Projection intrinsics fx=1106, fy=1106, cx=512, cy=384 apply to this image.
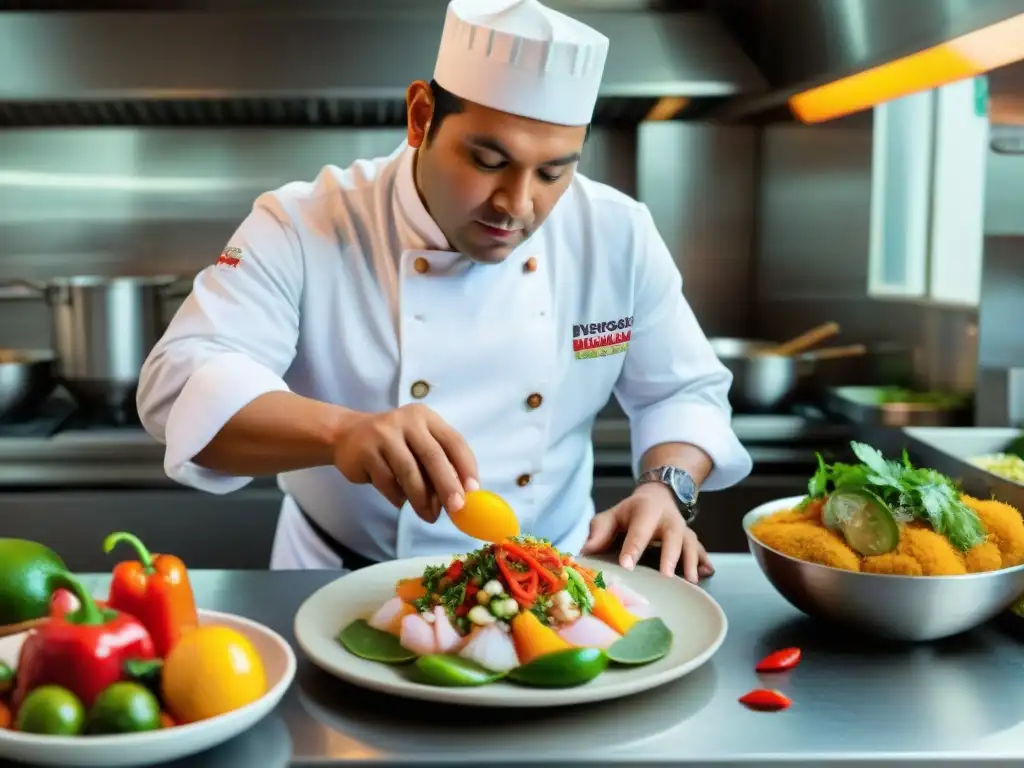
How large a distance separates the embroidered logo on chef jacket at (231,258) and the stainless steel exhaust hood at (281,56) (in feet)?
3.93

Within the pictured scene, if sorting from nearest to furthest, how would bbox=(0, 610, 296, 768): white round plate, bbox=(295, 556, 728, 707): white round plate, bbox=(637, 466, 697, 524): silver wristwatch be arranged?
bbox=(0, 610, 296, 768): white round plate
bbox=(295, 556, 728, 707): white round plate
bbox=(637, 466, 697, 524): silver wristwatch

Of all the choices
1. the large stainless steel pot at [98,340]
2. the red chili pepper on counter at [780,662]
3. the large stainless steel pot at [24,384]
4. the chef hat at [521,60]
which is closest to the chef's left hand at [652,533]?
the red chili pepper on counter at [780,662]

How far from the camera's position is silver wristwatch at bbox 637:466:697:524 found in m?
1.61

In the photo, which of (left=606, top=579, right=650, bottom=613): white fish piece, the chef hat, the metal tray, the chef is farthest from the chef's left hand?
the metal tray

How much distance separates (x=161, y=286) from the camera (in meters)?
3.02

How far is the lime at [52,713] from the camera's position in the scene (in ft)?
2.91

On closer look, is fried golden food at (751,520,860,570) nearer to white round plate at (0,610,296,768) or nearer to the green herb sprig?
the green herb sprig

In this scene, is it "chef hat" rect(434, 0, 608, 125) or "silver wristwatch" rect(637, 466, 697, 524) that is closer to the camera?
"chef hat" rect(434, 0, 608, 125)

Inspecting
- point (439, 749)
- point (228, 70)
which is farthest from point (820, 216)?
point (439, 749)

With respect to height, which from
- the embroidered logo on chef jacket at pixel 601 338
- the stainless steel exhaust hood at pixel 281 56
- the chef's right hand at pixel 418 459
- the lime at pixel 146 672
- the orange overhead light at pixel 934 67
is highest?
the stainless steel exhaust hood at pixel 281 56

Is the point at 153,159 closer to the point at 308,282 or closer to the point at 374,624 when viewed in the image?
the point at 308,282

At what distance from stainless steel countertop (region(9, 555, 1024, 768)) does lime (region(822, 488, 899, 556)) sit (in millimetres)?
122

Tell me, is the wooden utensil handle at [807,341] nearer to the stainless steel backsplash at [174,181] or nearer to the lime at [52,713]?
the stainless steel backsplash at [174,181]

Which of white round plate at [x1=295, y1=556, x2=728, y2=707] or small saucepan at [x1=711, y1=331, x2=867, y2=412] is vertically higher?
small saucepan at [x1=711, y1=331, x2=867, y2=412]
